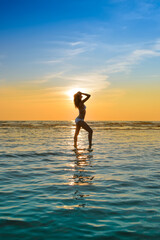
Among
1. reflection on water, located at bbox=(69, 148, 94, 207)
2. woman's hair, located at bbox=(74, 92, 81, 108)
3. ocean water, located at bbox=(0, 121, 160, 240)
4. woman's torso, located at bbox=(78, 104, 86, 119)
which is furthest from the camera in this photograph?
woman's torso, located at bbox=(78, 104, 86, 119)

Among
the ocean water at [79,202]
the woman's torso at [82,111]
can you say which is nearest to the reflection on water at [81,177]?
the ocean water at [79,202]

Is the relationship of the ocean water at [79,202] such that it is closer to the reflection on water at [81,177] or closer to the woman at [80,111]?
the reflection on water at [81,177]

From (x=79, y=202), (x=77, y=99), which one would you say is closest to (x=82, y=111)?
(x=77, y=99)

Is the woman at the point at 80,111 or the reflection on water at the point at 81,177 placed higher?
the woman at the point at 80,111

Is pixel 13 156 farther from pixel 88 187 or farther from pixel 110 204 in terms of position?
pixel 110 204

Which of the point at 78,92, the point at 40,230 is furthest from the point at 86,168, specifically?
the point at 78,92

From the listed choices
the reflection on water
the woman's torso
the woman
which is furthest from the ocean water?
the woman's torso

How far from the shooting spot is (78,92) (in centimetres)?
1387

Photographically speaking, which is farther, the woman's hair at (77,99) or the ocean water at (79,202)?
the woman's hair at (77,99)

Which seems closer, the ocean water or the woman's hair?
the ocean water

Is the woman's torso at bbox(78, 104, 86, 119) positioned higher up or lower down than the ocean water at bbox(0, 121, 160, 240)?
higher up

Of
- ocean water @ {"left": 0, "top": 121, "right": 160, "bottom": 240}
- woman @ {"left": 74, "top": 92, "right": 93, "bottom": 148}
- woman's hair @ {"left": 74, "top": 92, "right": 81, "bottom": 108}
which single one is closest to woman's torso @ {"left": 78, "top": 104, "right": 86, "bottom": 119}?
woman @ {"left": 74, "top": 92, "right": 93, "bottom": 148}

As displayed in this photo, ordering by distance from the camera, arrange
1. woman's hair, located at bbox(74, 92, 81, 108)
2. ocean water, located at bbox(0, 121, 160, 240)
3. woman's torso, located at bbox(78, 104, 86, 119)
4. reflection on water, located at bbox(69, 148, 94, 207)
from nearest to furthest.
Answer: ocean water, located at bbox(0, 121, 160, 240) → reflection on water, located at bbox(69, 148, 94, 207) → woman's hair, located at bbox(74, 92, 81, 108) → woman's torso, located at bbox(78, 104, 86, 119)

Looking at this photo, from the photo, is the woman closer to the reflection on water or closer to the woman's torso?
the woman's torso
